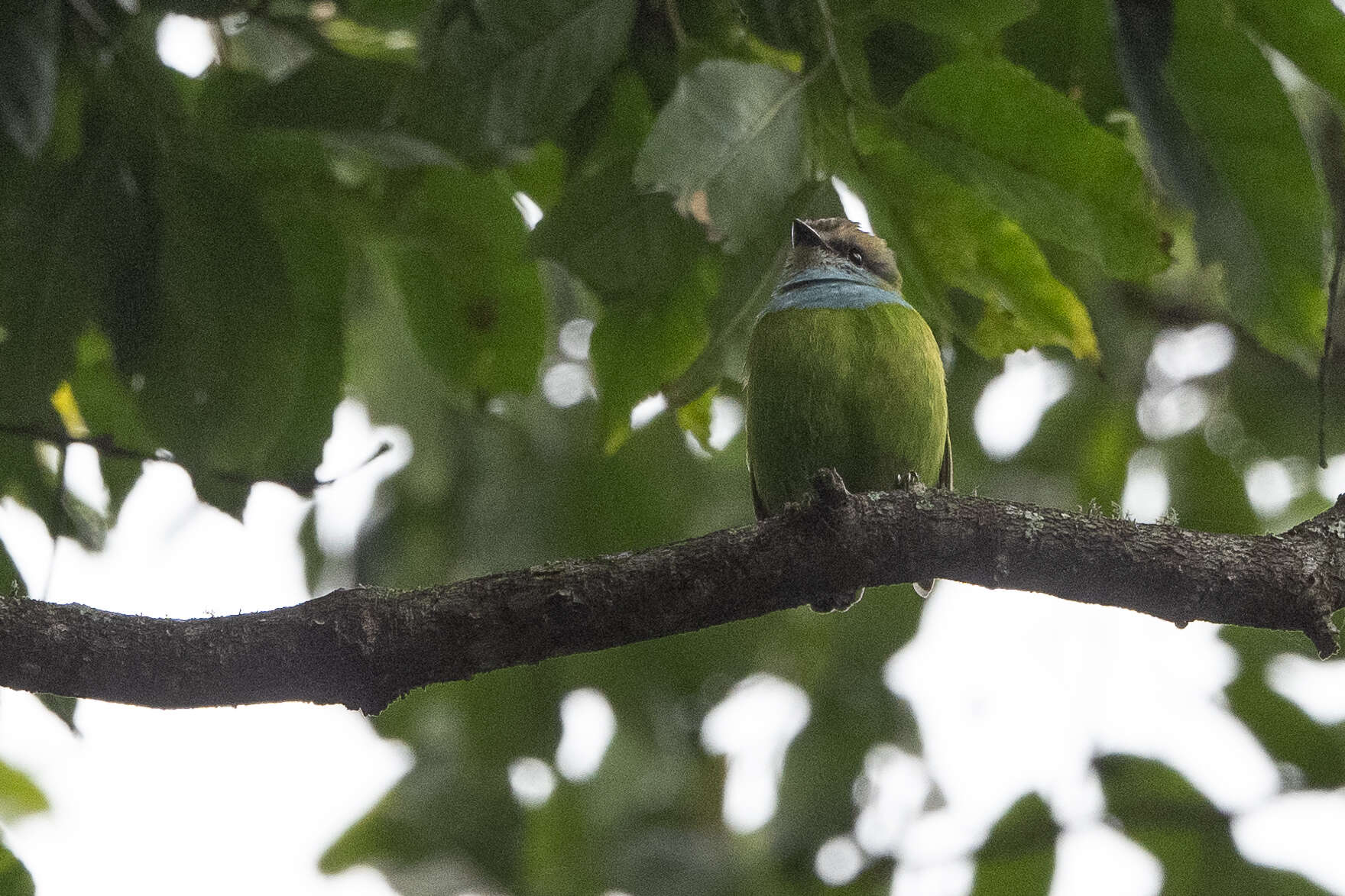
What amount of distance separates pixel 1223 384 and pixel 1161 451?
2.42 feet

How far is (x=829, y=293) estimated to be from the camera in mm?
3955

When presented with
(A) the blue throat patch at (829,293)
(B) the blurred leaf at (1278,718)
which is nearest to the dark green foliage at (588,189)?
(A) the blue throat patch at (829,293)

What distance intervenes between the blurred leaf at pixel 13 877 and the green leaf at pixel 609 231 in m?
1.32

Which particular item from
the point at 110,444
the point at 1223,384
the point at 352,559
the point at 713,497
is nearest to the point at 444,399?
the point at 352,559

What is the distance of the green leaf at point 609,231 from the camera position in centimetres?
258

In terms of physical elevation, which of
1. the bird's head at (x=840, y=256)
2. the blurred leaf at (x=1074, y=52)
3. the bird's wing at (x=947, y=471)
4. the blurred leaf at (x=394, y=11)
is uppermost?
the bird's head at (x=840, y=256)

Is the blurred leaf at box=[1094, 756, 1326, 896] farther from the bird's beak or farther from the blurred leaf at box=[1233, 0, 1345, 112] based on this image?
the blurred leaf at box=[1233, 0, 1345, 112]

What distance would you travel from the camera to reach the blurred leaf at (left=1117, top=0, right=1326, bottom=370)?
238 cm

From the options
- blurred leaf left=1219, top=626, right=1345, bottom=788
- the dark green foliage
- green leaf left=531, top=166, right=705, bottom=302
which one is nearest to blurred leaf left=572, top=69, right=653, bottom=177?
the dark green foliage

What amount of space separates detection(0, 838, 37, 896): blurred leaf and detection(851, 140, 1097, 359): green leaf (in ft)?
5.87

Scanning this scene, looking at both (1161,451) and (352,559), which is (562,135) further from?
(1161,451)

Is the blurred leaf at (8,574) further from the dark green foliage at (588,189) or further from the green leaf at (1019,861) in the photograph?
the green leaf at (1019,861)

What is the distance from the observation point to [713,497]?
187 inches

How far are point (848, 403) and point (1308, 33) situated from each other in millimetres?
1394
